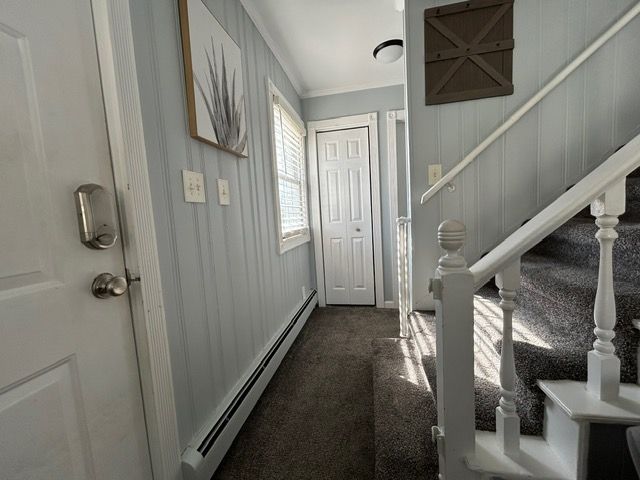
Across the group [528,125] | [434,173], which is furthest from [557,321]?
[528,125]

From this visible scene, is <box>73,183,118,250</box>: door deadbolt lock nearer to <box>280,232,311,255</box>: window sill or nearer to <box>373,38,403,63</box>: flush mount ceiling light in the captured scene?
<box>280,232,311,255</box>: window sill

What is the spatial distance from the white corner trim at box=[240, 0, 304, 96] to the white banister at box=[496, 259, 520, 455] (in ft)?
6.73

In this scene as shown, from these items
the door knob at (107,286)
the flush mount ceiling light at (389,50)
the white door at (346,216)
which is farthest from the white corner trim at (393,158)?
the door knob at (107,286)

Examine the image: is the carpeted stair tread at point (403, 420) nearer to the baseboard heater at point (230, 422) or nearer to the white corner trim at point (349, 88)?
the baseboard heater at point (230, 422)

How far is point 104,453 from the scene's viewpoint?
72 centimetres

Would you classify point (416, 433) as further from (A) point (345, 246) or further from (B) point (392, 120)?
(B) point (392, 120)

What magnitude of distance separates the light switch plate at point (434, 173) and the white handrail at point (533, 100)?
0.05 meters

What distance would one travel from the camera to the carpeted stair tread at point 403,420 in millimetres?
957

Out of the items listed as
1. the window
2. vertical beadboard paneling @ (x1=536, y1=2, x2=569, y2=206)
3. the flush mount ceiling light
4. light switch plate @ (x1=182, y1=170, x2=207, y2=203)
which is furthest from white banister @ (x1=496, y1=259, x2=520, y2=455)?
the flush mount ceiling light

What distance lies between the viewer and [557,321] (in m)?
1.01

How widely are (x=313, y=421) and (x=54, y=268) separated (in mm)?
1323

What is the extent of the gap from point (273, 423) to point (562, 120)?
8.03 ft

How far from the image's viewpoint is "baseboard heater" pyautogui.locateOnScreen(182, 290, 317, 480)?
1008 mm

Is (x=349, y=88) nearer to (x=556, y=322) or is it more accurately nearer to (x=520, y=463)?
(x=556, y=322)
